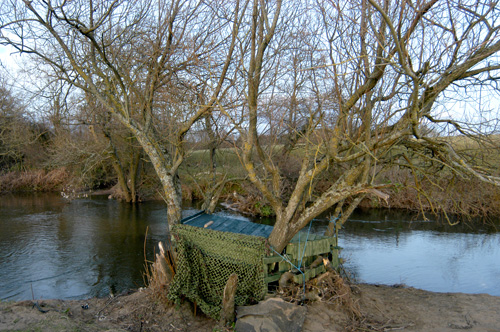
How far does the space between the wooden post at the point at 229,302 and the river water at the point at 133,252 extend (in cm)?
337

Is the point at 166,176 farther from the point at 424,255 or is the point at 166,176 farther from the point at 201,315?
the point at 424,255

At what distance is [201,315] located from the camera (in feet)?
21.4

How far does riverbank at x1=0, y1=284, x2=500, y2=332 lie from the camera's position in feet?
18.4

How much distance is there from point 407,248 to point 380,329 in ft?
25.4

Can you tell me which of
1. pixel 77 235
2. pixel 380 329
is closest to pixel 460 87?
pixel 380 329

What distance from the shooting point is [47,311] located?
243 inches

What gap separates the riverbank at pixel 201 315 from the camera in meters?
5.61

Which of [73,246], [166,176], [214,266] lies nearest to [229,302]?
[214,266]

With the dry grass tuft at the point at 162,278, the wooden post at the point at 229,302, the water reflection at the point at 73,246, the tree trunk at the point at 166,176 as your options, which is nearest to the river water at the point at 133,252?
the water reflection at the point at 73,246

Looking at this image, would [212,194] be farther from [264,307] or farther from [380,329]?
[380,329]

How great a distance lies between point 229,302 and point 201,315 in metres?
1.04

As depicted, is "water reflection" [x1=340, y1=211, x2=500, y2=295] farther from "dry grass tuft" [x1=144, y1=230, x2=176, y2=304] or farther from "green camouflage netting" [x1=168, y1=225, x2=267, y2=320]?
"dry grass tuft" [x1=144, y1=230, x2=176, y2=304]

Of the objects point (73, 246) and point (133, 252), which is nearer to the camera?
point (133, 252)

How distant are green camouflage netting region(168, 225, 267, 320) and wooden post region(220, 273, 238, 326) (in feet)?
0.67
